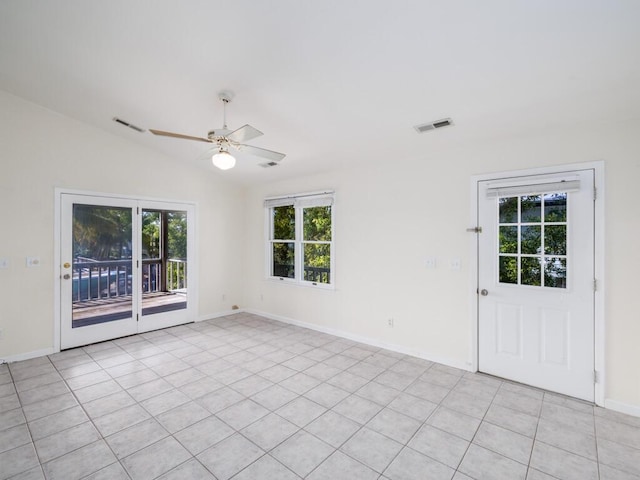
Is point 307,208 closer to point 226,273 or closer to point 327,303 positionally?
point 327,303

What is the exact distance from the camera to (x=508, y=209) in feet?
10.8

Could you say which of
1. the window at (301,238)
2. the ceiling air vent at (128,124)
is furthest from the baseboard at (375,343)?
the ceiling air vent at (128,124)

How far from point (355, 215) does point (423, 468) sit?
307 centimetres

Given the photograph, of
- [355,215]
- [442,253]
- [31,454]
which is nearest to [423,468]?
[442,253]

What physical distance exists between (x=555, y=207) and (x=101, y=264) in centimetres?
559

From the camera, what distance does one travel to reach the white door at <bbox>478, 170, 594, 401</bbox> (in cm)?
291

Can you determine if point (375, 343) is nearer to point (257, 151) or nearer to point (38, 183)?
point (257, 151)

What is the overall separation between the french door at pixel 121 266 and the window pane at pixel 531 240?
4.83m

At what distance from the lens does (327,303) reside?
4902 millimetres

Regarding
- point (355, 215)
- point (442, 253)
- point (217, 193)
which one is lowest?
point (442, 253)

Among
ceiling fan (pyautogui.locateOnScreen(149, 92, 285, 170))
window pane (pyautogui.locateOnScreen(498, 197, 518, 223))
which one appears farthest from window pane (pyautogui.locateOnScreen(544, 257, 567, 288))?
ceiling fan (pyautogui.locateOnScreen(149, 92, 285, 170))

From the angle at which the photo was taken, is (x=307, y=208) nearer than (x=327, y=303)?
No

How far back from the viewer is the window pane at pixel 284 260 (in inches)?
216

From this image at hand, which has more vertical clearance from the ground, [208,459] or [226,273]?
[226,273]
